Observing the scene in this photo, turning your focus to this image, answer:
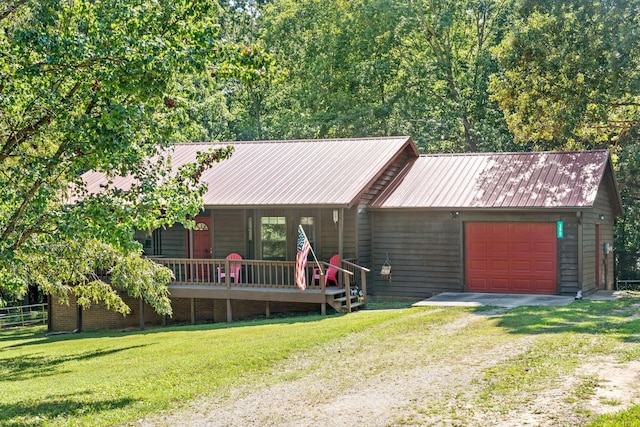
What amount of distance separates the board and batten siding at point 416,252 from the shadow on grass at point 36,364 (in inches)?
318

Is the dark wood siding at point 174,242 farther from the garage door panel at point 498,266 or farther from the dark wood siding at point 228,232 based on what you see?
the garage door panel at point 498,266

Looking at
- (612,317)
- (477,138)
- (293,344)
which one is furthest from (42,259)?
(477,138)

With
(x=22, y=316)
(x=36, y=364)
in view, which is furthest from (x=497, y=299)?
(x=22, y=316)

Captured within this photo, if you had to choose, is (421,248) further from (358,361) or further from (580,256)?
(358,361)

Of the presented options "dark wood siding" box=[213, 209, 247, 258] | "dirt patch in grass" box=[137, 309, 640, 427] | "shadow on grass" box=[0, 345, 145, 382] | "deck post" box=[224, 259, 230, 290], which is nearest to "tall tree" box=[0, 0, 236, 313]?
"dirt patch in grass" box=[137, 309, 640, 427]

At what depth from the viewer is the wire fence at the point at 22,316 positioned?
32.2 m

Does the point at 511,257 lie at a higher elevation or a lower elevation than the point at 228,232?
lower

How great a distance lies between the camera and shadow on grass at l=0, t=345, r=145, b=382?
16958 millimetres

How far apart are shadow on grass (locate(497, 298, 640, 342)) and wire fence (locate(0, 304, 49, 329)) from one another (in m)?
21.1

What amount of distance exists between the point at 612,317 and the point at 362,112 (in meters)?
24.7

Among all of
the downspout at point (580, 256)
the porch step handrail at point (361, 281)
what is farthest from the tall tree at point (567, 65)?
the porch step handrail at point (361, 281)

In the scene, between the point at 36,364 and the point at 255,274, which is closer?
the point at 36,364

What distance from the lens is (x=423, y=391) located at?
1124 cm

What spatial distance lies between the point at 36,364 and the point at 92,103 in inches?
361
